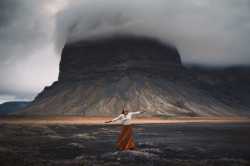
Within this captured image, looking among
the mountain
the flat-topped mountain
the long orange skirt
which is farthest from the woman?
the flat-topped mountain

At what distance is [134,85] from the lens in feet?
319

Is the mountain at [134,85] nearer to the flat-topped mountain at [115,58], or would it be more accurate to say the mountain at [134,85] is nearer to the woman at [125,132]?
the flat-topped mountain at [115,58]

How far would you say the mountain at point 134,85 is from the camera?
286ft

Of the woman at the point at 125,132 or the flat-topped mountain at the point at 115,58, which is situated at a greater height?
the flat-topped mountain at the point at 115,58

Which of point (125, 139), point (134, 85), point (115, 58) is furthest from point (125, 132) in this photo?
point (115, 58)

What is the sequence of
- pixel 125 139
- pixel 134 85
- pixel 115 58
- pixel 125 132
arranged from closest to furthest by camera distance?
pixel 125 132, pixel 125 139, pixel 134 85, pixel 115 58

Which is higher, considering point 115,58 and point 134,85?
point 115,58

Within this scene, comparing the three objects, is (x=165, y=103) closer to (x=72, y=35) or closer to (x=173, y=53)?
(x=173, y=53)

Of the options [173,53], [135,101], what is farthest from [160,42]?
[135,101]

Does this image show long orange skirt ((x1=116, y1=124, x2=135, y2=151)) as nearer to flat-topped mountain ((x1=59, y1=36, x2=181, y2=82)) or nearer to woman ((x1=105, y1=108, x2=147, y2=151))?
woman ((x1=105, y1=108, x2=147, y2=151))

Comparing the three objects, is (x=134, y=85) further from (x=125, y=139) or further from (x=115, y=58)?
(x=125, y=139)

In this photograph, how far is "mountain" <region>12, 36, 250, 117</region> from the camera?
87.2 metres

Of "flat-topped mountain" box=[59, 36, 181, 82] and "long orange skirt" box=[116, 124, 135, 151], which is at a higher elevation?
"flat-topped mountain" box=[59, 36, 181, 82]

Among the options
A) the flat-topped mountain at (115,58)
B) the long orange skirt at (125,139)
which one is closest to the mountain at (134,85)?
the flat-topped mountain at (115,58)
